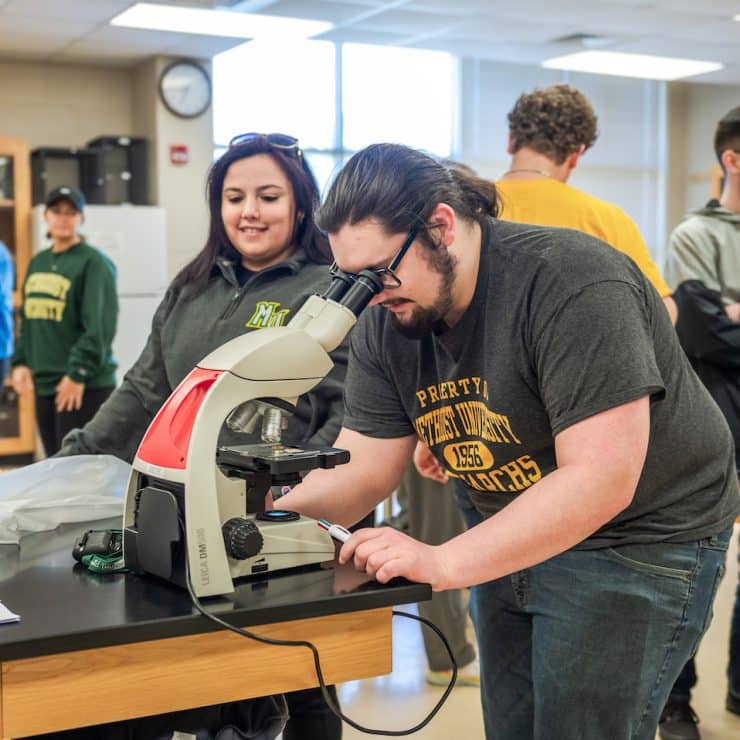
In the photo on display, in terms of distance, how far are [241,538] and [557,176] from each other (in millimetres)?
1645

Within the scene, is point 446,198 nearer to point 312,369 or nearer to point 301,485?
point 312,369

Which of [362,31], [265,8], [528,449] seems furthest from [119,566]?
[362,31]

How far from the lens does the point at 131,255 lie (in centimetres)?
627

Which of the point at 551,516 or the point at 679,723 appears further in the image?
the point at 679,723

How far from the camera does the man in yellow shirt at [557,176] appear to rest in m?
2.50

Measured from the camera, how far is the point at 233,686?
3.97 ft

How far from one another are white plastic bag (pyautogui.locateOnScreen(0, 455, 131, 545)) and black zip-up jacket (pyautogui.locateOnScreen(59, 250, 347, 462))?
251 millimetres

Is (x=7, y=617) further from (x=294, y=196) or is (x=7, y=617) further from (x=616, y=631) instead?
(x=294, y=196)

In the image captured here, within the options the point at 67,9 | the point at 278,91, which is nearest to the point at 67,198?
the point at 67,9

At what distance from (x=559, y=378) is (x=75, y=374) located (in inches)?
121

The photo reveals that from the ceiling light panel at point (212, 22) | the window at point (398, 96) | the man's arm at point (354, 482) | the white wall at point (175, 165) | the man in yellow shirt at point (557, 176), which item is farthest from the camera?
the window at point (398, 96)

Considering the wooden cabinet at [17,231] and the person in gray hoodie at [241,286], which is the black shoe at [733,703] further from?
the wooden cabinet at [17,231]

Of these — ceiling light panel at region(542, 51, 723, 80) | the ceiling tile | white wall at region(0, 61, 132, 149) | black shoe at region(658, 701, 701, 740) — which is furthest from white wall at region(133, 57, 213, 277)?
black shoe at region(658, 701, 701, 740)

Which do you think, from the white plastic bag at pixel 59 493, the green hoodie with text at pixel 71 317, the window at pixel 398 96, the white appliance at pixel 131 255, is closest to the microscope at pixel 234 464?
the white plastic bag at pixel 59 493
